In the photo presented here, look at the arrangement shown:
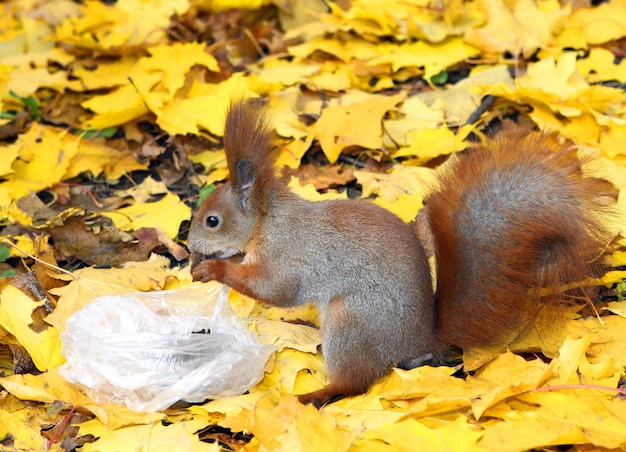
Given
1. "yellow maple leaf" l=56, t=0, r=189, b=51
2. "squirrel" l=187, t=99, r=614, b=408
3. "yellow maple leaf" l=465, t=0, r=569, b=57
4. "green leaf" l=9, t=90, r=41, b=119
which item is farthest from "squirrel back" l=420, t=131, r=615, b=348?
"yellow maple leaf" l=56, t=0, r=189, b=51

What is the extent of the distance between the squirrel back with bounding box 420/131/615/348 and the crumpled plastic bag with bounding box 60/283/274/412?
0.63 metres

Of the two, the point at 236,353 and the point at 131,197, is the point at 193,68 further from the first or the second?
the point at 236,353

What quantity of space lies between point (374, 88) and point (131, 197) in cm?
123

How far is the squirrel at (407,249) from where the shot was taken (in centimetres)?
218

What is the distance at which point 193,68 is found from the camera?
12.7ft

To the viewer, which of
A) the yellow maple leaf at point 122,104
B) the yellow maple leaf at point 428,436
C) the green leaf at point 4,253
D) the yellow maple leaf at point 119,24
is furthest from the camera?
the yellow maple leaf at point 119,24

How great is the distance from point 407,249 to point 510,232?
0.35 meters

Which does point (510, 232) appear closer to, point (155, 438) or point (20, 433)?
point (155, 438)

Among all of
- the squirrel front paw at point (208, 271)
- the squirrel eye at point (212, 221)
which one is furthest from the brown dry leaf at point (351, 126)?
the squirrel front paw at point (208, 271)

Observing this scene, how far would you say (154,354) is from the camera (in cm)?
248

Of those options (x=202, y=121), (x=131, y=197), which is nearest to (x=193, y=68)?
(x=202, y=121)

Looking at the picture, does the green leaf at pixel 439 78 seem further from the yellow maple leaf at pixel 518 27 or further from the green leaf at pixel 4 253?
the green leaf at pixel 4 253

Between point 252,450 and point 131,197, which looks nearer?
point 252,450

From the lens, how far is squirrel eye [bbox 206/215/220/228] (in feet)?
8.71
